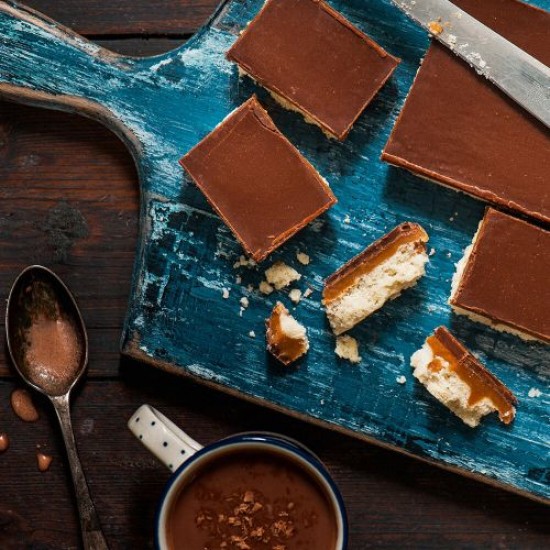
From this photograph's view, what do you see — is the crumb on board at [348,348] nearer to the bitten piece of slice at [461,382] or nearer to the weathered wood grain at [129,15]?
the bitten piece of slice at [461,382]

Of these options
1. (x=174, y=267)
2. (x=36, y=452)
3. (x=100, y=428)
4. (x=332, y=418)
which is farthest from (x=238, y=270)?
(x=36, y=452)

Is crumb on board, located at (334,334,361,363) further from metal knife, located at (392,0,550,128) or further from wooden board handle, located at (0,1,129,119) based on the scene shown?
wooden board handle, located at (0,1,129,119)

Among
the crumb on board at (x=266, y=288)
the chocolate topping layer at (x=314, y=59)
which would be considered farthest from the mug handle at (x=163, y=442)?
the chocolate topping layer at (x=314, y=59)

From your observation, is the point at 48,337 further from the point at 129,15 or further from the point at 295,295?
the point at 129,15

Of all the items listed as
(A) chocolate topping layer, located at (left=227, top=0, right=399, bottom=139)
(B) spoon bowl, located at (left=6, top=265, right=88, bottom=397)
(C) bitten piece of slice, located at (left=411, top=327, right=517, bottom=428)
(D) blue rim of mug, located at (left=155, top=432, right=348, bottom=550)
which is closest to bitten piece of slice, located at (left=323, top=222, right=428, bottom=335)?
(C) bitten piece of slice, located at (left=411, top=327, right=517, bottom=428)

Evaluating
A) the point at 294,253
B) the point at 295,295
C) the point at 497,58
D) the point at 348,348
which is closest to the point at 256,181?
the point at 294,253

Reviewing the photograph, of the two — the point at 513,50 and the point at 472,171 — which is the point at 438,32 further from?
the point at 472,171
